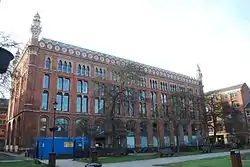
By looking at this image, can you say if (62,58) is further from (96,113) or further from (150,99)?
(150,99)

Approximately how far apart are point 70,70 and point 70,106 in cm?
753

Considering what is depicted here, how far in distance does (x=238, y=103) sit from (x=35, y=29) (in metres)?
61.4

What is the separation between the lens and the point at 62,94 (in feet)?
154

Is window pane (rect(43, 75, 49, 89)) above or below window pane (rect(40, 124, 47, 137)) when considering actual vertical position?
above

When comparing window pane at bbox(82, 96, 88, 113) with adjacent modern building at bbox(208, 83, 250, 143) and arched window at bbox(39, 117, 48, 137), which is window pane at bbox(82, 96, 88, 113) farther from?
adjacent modern building at bbox(208, 83, 250, 143)

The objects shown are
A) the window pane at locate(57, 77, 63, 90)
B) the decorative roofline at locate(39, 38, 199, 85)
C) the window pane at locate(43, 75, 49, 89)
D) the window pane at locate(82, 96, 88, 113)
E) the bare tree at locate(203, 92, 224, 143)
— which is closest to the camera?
the window pane at locate(43, 75, 49, 89)

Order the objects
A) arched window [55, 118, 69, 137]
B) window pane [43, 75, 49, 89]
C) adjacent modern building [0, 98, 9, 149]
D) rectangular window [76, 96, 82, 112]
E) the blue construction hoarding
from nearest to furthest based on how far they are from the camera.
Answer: the blue construction hoarding
arched window [55, 118, 69, 137]
window pane [43, 75, 49, 89]
rectangular window [76, 96, 82, 112]
adjacent modern building [0, 98, 9, 149]

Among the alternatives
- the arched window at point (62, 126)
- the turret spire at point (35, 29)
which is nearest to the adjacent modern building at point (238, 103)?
the arched window at point (62, 126)

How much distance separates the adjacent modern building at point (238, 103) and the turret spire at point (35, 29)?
5006cm

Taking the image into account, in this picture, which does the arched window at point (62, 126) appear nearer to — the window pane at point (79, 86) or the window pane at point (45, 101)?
the window pane at point (45, 101)

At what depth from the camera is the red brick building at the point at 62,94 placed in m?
42.8

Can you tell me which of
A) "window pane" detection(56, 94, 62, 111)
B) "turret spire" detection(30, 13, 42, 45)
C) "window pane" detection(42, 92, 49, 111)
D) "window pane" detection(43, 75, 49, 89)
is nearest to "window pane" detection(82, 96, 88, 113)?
"window pane" detection(56, 94, 62, 111)

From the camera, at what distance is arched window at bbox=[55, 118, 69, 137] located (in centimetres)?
4442

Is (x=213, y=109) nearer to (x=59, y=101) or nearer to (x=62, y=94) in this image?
(x=62, y=94)
